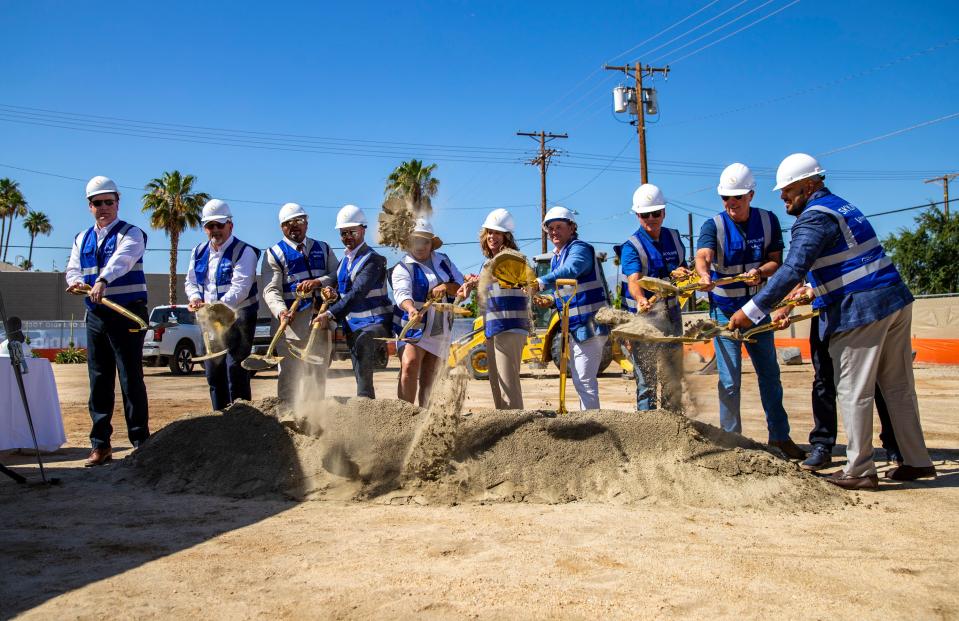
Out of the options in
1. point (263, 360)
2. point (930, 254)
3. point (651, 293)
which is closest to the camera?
point (263, 360)

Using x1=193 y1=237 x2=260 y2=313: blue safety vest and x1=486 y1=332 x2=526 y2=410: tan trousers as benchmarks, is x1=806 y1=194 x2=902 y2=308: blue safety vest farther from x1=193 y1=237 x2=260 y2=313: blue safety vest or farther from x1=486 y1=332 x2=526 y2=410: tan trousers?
x1=193 y1=237 x2=260 y2=313: blue safety vest

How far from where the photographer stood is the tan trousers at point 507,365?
5523 mm

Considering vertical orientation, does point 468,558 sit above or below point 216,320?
below

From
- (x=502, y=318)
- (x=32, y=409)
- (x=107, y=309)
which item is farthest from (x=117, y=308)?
(x=502, y=318)

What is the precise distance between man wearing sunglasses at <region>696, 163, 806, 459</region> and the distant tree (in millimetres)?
30358

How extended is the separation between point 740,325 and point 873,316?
2.41 feet

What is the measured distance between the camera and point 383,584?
9.88 feet

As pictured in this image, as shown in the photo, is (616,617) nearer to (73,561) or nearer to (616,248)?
(73,561)

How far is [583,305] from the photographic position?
550cm

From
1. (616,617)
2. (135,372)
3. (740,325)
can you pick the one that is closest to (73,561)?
(616,617)

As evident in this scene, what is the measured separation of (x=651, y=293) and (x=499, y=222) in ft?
4.04

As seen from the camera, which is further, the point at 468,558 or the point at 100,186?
the point at 100,186

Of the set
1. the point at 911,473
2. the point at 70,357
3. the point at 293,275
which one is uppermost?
the point at 293,275

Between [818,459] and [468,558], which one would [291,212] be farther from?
[818,459]
